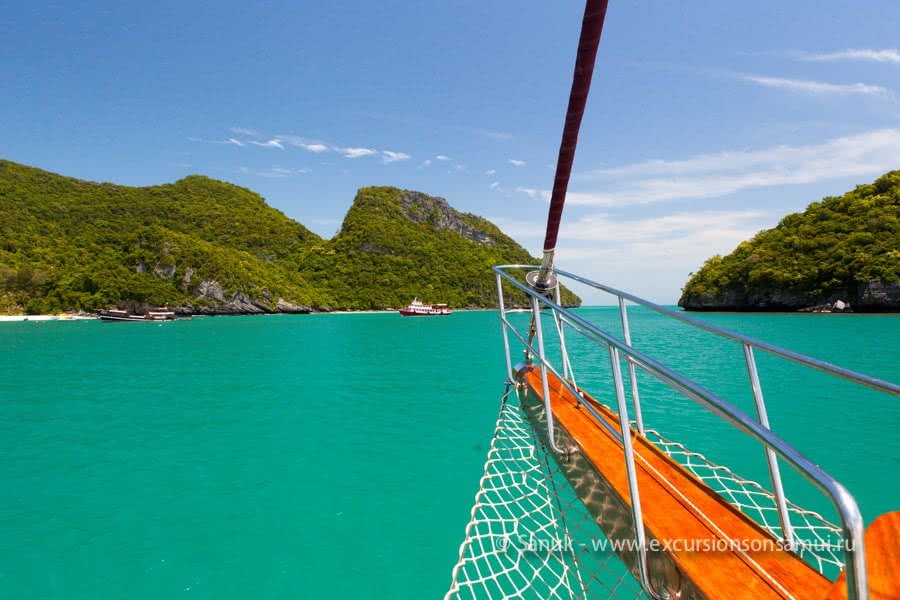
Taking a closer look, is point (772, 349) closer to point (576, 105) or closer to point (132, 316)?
point (576, 105)

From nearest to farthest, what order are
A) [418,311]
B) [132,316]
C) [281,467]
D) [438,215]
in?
[281,467] → [132,316] → [418,311] → [438,215]

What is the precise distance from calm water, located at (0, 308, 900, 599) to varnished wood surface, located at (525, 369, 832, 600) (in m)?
2.90

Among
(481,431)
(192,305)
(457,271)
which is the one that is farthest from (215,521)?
(457,271)

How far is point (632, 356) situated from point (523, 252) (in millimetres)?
127778

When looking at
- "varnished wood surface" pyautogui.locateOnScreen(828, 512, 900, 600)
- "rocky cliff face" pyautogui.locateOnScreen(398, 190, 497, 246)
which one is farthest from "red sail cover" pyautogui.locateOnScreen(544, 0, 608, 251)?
"rocky cliff face" pyautogui.locateOnScreen(398, 190, 497, 246)

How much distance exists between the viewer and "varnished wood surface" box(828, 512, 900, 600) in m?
0.98

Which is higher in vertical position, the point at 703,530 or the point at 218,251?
the point at 218,251

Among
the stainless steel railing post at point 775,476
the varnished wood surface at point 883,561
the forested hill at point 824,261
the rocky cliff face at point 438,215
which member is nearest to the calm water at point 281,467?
the stainless steel railing post at point 775,476

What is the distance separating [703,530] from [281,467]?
6819 mm

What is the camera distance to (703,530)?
1752 mm

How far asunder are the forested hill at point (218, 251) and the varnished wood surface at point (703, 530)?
277ft

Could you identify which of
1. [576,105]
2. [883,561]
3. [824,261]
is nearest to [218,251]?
[576,105]

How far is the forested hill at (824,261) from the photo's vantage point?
4950cm

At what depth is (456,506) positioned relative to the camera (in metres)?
5.71
